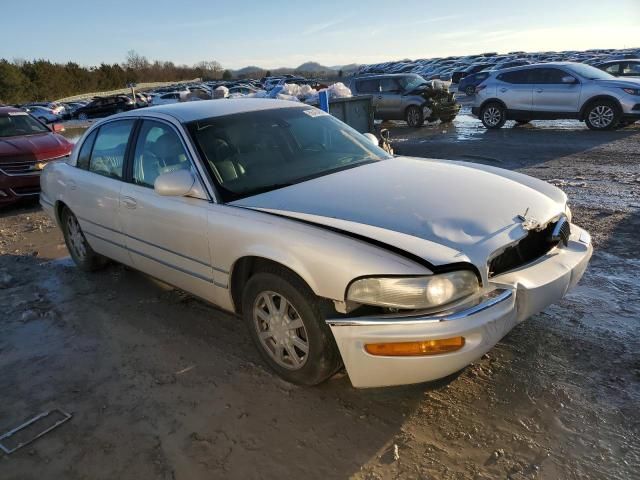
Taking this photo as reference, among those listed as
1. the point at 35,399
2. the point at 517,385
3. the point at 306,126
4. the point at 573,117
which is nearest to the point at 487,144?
the point at 573,117

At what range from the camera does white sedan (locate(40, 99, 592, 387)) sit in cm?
246

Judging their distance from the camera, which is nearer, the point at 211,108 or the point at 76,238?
the point at 211,108

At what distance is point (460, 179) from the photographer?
11.3 ft

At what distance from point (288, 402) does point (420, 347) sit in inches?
36.1

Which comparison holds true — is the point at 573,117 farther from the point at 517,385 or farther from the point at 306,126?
the point at 517,385

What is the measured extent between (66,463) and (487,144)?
34.8 feet

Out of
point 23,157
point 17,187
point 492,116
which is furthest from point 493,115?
point 17,187

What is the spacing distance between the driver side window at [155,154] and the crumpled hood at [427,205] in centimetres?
78

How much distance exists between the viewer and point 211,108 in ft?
13.0

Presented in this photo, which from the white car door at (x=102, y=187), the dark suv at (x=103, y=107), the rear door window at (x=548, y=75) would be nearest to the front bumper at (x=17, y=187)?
the white car door at (x=102, y=187)

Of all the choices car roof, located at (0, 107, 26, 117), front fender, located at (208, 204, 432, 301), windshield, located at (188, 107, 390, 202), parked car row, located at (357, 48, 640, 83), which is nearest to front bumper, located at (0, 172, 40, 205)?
car roof, located at (0, 107, 26, 117)

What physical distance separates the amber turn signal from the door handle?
90.5 inches

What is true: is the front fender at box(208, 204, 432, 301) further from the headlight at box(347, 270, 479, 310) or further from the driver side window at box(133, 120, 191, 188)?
the driver side window at box(133, 120, 191, 188)

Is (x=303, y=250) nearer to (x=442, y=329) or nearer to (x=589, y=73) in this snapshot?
(x=442, y=329)
